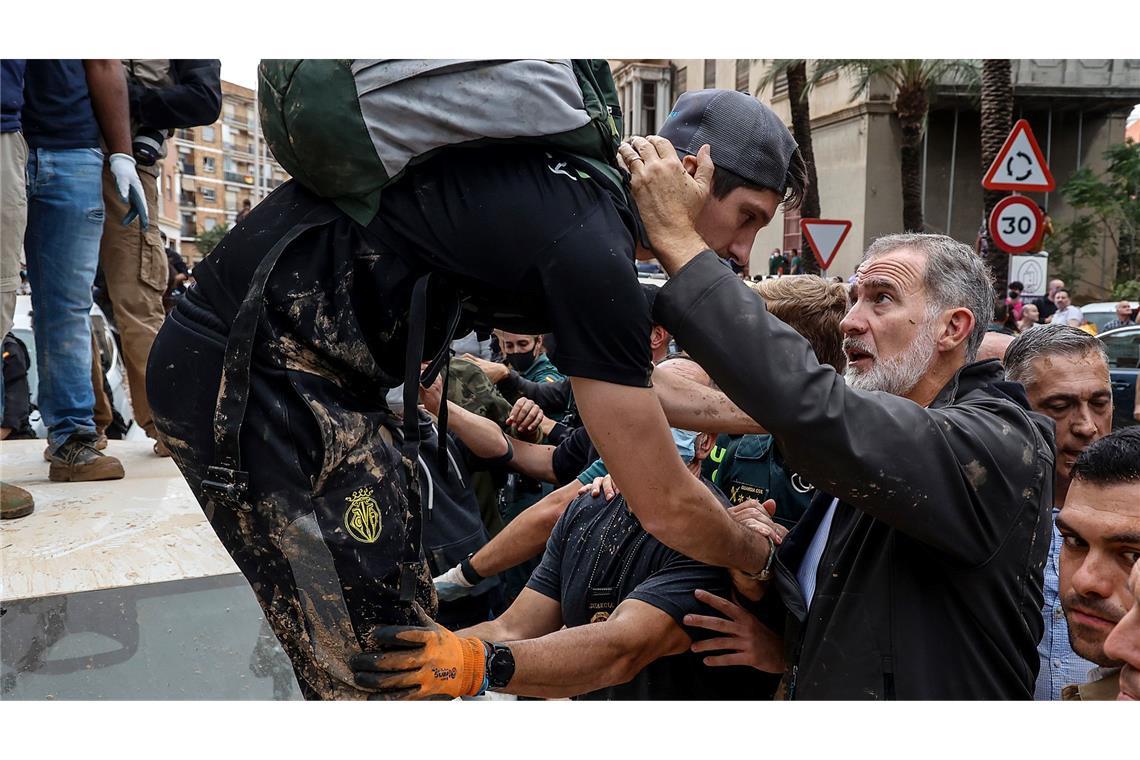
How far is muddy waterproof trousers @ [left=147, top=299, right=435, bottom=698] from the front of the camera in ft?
5.86

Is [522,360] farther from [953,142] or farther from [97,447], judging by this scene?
[953,142]

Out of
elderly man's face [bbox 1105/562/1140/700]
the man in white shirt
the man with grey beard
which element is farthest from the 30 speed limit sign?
elderly man's face [bbox 1105/562/1140/700]

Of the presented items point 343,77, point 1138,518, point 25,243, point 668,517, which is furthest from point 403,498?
point 25,243

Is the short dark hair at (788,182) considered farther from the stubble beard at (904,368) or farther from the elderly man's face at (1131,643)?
the elderly man's face at (1131,643)

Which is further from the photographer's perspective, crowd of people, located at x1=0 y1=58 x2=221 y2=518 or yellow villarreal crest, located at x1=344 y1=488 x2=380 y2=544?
crowd of people, located at x1=0 y1=58 x2=221 y2=518

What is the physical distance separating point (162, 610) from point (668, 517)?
215cm

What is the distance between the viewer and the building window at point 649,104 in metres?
47.3

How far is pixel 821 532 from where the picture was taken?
2.34 metres

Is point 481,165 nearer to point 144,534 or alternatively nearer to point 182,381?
point 182,381

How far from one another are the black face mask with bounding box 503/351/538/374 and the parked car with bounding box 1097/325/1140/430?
779 centimetres

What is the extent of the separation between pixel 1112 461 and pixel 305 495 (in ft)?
5.75

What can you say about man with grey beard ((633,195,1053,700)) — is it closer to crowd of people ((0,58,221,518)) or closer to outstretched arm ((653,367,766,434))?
outstretched arm ((653,367,766,434))

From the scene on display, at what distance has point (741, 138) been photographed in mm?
2209

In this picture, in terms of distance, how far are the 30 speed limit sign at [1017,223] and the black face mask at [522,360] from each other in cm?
645
